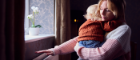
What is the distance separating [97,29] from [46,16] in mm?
1325

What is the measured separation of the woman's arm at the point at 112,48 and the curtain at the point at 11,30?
36 centimetres

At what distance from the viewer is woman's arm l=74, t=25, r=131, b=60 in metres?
0.60

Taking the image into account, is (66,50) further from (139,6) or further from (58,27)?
(139,6)

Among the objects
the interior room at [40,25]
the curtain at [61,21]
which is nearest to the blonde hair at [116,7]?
the interior room at [40,25]

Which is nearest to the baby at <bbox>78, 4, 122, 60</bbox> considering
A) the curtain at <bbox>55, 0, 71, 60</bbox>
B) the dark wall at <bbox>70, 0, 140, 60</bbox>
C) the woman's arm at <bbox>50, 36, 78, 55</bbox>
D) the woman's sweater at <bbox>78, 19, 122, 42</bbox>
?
the woman's sweater at <bbox>78, 19, 122, 42</bbox>

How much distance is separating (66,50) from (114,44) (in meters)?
0.42

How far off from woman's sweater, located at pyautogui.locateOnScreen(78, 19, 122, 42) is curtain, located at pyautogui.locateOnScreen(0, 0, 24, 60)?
0.40 m

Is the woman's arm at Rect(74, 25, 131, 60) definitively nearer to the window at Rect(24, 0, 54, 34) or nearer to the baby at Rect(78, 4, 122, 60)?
the baby at Rect(78, 4, 122, 60)

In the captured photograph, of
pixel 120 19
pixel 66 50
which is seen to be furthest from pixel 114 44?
pixel 66 50

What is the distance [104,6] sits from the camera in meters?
0.73

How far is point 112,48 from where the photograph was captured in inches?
23.3

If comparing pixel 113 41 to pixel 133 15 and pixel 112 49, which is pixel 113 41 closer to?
pixel 112 49

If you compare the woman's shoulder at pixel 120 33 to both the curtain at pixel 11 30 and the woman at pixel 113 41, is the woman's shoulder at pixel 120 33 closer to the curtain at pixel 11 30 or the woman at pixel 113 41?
the woman at pixel 113 41

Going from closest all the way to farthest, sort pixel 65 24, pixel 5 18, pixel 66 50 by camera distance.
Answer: pixel 5 18
pixel 66 50
pixel 65 24
